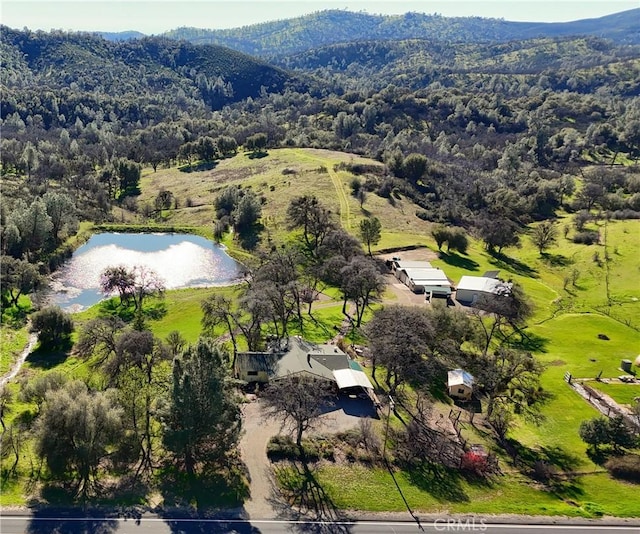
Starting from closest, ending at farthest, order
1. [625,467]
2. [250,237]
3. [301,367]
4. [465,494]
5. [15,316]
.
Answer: [465,494] < [625,467] < [301,367] < [15,316] < [250,237]

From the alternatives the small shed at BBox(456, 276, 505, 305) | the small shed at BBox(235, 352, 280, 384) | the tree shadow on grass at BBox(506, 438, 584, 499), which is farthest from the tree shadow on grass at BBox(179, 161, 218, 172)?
the tree shadow on grass at BBox(506, 438, 584, 499)

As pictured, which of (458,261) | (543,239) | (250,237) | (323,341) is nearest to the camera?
(323,341)

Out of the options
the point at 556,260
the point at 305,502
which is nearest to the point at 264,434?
the point at 305,502

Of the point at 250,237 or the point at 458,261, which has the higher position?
the point at 250,237

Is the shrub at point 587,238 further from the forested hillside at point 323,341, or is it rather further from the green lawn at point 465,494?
the green lawn at point 465,494

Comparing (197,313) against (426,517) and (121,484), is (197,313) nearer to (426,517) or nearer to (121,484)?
(121,484)

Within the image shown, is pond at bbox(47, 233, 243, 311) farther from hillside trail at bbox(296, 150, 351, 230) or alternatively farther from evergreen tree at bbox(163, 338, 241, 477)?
evergreen tree at bbox(163, 338, 241, 477)

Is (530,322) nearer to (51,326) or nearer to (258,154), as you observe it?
(51,326)
